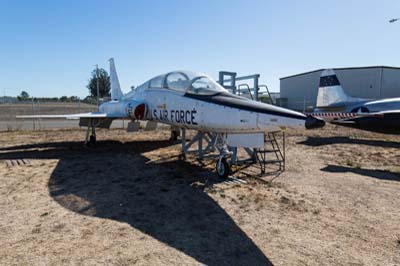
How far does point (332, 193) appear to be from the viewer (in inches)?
213

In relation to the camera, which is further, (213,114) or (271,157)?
(271,157)

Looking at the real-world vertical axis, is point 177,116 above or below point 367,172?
above

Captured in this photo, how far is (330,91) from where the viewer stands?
1694 cm

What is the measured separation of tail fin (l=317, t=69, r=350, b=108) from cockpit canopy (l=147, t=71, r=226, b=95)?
12732mm

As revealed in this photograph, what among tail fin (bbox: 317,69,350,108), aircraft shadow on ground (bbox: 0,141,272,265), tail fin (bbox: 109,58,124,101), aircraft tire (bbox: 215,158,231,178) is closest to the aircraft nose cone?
aircraft shadow on ground (bbox: 0,141,272,265)

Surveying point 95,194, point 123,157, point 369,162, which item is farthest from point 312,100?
point 95,194

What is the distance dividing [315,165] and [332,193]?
2.61 meters

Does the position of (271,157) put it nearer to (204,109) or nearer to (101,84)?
(204,109)

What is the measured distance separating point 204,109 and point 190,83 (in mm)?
1027

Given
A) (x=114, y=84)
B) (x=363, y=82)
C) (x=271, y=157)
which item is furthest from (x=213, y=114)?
(x=363, y=82)

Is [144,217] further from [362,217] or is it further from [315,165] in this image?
[315,165]

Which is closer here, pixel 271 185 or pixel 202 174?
pixel 271 185

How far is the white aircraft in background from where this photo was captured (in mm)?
4820

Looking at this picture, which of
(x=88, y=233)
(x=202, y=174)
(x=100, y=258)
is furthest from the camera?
(x=202, y=174)
